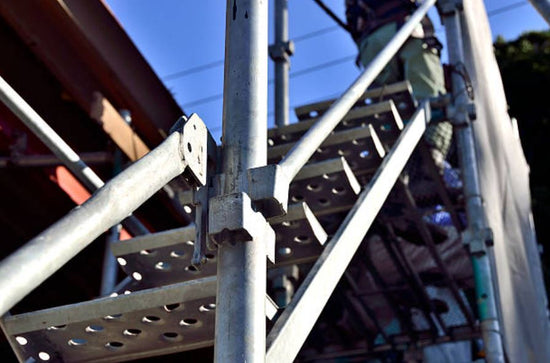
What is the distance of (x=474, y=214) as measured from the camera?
571cm

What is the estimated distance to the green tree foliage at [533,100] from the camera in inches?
795

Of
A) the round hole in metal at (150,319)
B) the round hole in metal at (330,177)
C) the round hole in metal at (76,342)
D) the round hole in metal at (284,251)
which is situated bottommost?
the round hole in metal at (76,342)

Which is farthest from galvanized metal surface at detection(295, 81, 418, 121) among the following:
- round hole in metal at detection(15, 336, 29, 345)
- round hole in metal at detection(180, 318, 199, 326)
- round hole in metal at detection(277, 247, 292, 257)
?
round hole in metal at detection(15, 336, 29, 345)

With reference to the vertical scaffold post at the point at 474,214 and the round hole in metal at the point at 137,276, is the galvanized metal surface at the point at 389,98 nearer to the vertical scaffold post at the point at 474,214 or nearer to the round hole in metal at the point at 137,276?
the vertical scaffold post at the point at 474,214

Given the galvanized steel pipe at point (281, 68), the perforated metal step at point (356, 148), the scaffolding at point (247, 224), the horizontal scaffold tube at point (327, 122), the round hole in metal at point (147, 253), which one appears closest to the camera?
the scaffolding at point (247, 224)

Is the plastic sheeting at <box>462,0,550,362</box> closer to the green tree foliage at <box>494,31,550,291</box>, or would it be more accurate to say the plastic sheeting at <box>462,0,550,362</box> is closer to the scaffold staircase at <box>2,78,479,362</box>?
the scaffold staircase at <box>2,78,479,362</box>

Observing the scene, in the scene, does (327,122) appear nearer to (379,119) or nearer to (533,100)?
(379,119)

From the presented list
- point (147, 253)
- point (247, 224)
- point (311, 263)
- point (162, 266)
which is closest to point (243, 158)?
point (247, 224)

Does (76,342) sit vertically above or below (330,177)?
below

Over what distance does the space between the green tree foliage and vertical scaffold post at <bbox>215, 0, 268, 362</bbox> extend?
17803mm

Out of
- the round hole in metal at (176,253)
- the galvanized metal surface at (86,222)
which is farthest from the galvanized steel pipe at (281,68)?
the galvanized metal surface at (86,222)

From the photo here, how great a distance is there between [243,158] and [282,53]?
18.1 ft

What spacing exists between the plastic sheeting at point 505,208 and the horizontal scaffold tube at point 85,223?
3663 mm

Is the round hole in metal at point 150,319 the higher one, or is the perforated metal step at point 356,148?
the perforated metal step at point 356,148
